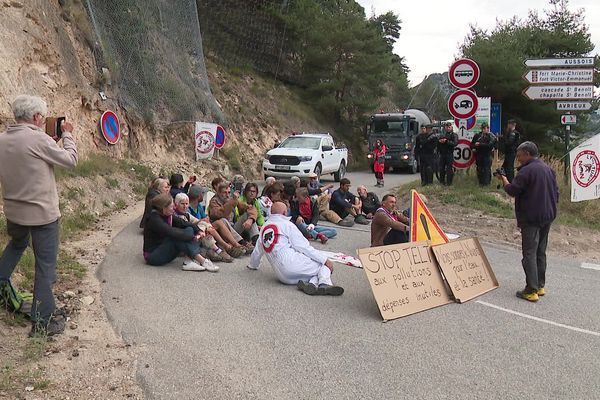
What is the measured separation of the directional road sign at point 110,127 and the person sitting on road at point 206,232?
314 inches

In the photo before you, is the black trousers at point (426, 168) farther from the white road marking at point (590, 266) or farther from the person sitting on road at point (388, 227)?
the person sitting on road at point (388, 227)

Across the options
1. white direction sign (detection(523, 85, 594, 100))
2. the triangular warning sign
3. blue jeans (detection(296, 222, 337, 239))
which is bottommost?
blue jeans (detection(296, 222, 337, 239))

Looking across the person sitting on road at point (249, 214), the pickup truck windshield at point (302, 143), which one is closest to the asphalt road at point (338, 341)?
the person sitting on road at point (249, 214)

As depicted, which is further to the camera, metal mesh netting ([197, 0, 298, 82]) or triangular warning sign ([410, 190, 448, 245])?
metal mesh netting ([197, 0, 298, 82])

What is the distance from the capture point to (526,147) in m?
7.12

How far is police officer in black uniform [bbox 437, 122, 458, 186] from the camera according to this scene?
14.1 m

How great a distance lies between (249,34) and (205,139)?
13553mm

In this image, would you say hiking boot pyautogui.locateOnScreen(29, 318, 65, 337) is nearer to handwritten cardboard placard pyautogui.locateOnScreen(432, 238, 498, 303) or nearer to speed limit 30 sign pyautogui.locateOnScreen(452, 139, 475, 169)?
handwritten cardboard placard pyautogui.locateOnScreen(432, 238, 498, 303)

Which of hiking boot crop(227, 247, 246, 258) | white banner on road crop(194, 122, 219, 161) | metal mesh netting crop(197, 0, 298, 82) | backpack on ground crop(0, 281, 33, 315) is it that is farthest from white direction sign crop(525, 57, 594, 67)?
metal mesh netting crop(197, 0, 298, 82)

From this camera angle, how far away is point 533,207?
6.95m

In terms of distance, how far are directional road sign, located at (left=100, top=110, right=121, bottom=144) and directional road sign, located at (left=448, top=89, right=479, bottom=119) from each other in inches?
356

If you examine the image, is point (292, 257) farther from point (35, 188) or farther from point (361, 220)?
point (361, 220)

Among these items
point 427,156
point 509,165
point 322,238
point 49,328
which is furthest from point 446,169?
point 49,328

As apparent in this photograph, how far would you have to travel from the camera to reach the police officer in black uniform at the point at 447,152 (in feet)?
46.2
